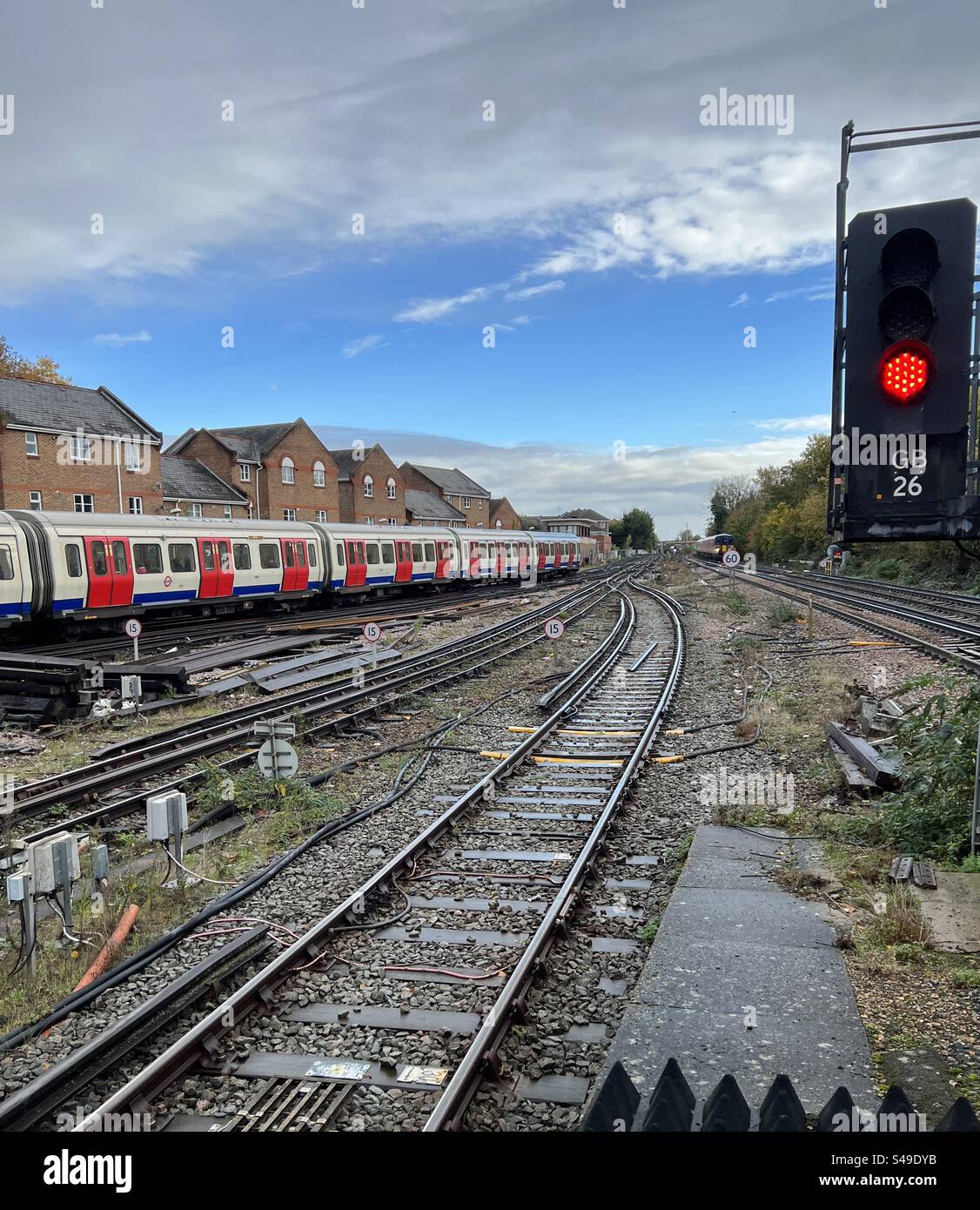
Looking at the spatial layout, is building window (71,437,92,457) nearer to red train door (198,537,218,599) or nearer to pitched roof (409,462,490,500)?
red train door (198,537,218,599)

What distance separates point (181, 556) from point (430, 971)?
786 inches

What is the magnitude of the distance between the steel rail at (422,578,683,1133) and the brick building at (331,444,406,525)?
163 ft

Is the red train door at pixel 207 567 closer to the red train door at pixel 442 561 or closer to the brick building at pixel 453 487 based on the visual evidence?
the red train door at pixel 442 561

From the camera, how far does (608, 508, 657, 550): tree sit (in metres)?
144

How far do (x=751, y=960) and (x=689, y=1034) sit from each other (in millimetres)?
1023

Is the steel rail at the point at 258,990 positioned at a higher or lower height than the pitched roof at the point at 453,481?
lower

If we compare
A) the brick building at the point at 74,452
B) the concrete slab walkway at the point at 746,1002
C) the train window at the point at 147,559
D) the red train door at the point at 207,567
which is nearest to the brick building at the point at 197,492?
the brick building at the point at 74,452

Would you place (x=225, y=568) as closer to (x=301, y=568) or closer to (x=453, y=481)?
(x=301, y=568)

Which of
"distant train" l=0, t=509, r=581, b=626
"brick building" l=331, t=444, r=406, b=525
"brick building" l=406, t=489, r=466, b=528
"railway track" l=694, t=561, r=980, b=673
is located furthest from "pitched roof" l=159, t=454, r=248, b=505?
"railway track" l=694, t=561, r=980, b=673

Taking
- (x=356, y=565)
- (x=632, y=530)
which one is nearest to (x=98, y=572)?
(x=356, y=565)

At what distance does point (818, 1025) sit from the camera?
4402 millimetres

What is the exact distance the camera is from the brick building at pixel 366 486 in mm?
57719
